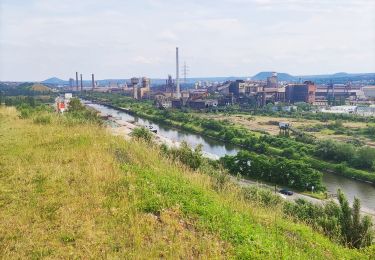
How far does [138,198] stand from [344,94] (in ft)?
261

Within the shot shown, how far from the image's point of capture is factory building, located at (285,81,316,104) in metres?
61.5

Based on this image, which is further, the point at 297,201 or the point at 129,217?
the point at 297,201

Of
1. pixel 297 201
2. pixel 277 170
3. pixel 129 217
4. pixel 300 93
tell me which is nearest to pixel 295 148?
pixel 277 170

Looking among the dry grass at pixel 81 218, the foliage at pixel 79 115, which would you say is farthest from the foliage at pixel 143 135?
the dry grass at pixel 81 218

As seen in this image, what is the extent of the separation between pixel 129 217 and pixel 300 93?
62993mm

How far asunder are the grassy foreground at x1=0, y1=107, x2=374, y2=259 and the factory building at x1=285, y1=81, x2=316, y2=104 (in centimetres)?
6064

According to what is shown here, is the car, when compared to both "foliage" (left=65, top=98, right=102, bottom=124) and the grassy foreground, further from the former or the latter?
the grassy foreground

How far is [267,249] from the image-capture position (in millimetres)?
2754

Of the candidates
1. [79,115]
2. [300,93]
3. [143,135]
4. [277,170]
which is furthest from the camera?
[300,93]

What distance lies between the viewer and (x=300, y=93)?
62.4 meters

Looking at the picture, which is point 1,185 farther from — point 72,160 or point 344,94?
point 344,94

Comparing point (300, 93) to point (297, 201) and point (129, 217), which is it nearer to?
point (297, 201)

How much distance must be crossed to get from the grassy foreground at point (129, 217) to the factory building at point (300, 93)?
60.6m

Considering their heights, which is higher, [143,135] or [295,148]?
[143,135]
